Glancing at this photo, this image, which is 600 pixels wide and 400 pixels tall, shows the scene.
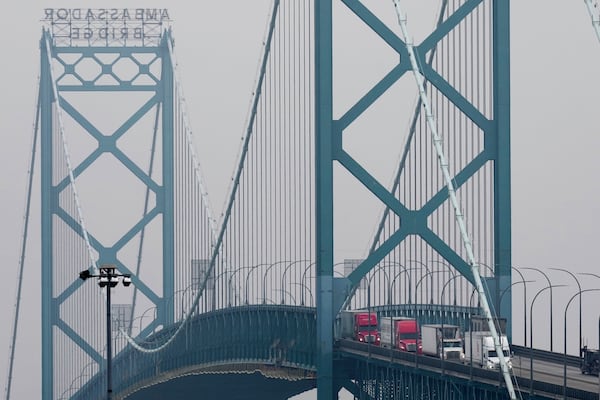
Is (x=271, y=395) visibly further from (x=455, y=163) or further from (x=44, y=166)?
(x=455, y=163)

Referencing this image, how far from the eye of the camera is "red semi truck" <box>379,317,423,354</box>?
138 ft

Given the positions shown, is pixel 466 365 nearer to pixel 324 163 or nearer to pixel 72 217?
pixel 324 163

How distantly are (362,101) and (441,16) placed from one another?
2630mm

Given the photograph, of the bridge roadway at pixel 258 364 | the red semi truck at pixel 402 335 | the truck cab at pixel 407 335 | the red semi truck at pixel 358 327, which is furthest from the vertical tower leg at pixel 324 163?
the truck cab at pixel 407 335

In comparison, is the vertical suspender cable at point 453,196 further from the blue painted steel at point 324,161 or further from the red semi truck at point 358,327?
the red semi truck at point 358,327

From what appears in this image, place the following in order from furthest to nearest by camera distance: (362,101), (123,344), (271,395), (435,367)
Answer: (123,344)
(271,395)
(362,101)
(435,367)

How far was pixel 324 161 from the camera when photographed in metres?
41.7

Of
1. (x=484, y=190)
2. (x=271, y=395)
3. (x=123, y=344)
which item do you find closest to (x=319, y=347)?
(x=484, y=190)

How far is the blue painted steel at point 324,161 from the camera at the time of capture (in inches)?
1629

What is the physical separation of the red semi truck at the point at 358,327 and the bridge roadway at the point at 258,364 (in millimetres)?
673

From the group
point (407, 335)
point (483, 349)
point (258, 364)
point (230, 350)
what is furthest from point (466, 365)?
point (230, 350)

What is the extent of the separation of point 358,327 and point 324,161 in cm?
356

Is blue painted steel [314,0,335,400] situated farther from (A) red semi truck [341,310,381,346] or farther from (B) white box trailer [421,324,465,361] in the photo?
(B) white box trailer [421,324,465,361]

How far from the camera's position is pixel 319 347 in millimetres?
42250
